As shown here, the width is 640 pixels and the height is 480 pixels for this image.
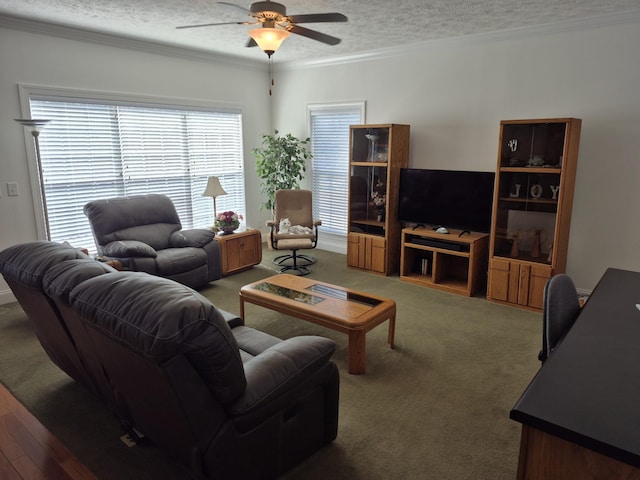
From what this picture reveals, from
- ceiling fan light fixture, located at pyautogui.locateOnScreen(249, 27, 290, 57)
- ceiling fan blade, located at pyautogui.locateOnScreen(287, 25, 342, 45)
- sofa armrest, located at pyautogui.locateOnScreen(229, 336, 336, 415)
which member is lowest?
sofa armrest, located at pyautogui.locateOnScreen(229, 336, 336, 415)

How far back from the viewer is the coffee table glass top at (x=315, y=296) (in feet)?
11.1

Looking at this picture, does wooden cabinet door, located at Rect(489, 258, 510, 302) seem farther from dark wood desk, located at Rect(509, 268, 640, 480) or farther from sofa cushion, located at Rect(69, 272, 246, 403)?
sofa cushion, located at Rect(69, 272, 246, 403)

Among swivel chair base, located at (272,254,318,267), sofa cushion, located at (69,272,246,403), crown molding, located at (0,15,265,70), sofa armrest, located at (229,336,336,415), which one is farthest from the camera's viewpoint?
swivel chair base, located at (272,254,318,267)

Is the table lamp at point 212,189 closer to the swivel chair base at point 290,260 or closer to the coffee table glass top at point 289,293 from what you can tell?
the swivel chair base at point 290,260

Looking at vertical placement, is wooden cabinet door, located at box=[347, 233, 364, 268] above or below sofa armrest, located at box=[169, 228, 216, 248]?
below

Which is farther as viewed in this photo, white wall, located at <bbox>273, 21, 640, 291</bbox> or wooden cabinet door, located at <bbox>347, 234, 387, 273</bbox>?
wooden cabinet door, located at <bbox>347, 234, 387, 273</bbox>

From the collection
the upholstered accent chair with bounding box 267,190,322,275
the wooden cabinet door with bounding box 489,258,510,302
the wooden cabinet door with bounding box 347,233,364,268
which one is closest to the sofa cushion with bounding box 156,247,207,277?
the upholstered accent chair with bounding box 267,190,322,275

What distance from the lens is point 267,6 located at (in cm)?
294

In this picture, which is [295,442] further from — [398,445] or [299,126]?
[299,126]

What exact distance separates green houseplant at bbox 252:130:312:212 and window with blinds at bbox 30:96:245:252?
40 centimetres

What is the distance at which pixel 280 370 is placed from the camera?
6.17 ft

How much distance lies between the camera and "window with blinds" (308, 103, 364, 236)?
19.9ft

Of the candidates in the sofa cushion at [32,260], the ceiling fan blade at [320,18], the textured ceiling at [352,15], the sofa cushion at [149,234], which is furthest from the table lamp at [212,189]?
the sofa cushion at [32,260]

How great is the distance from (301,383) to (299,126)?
16.9 feet
